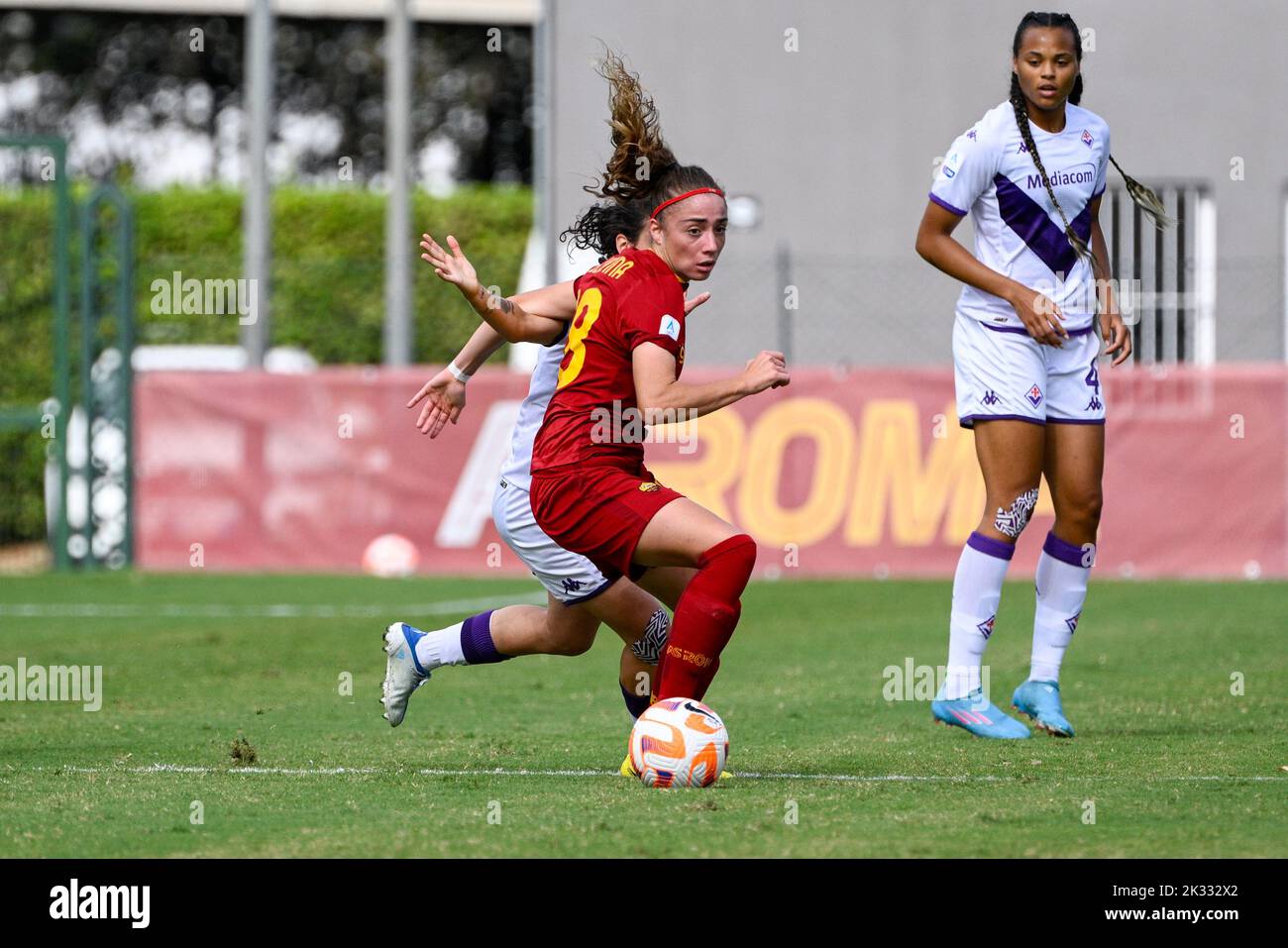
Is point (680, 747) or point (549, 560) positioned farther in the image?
point (549, 560)

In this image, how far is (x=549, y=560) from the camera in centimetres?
623

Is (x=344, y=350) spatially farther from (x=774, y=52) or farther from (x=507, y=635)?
(x=507, y=635)

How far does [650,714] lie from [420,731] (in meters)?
1.67

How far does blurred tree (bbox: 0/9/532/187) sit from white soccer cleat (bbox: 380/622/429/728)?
1295 inches

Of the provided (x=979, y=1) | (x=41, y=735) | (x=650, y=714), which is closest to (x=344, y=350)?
(x=979, y=1)

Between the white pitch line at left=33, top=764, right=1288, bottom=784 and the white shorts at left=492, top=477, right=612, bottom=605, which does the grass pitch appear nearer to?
the white pitch line at left=33, top=764, right=1288, bottom=784

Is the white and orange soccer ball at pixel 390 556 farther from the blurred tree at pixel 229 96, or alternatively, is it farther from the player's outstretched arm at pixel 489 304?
the blurred tree at pixel 229 96

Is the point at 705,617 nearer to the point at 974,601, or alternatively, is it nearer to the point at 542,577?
the point at 542,577

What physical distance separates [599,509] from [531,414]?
0.89 metres

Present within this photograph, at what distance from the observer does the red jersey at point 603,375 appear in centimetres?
579

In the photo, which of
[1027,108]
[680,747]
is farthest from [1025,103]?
[680,747]

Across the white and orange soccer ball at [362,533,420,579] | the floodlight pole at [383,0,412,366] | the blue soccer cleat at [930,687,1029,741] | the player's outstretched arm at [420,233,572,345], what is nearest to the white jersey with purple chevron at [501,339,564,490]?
the player's outstretched arm at [420,233,572,345]

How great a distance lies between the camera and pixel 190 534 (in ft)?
54.1

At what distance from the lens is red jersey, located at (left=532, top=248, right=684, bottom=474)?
5.79 metres
